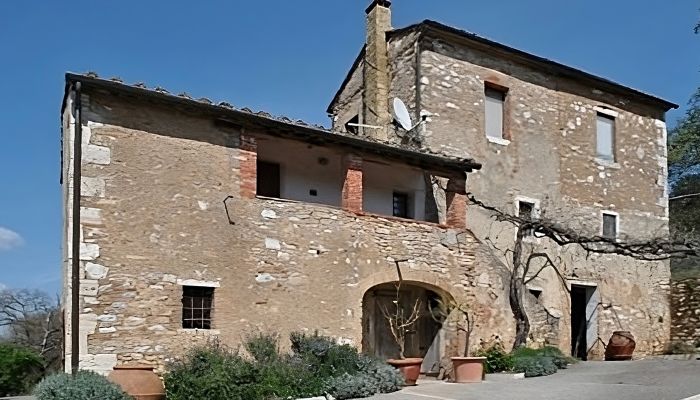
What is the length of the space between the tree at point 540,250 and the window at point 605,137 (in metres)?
2.39

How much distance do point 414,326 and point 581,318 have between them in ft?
20.5

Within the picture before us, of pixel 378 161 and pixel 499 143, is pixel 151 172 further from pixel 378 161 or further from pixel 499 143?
pixel 499 143

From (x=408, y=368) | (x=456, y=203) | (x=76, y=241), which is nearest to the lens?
(x=76, y=241)

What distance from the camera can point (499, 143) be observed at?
59.7 ft

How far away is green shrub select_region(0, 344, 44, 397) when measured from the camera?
14562 mm

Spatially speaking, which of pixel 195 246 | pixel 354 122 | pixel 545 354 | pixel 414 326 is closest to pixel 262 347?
pixel 195 246

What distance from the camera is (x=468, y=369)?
1375 centimetres

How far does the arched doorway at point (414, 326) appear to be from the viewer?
1524cm

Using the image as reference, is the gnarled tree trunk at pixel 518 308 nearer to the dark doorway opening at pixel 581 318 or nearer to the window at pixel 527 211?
the window at pixel 527 211

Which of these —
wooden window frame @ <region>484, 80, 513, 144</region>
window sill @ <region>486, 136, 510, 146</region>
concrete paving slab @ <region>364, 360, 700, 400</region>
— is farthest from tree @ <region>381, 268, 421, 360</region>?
wooden window frame @ <region>484, 80, 513, 144</region>

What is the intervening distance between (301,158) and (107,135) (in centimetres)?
474

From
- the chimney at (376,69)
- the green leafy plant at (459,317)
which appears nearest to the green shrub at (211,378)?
the green leafy plant at (459,317)

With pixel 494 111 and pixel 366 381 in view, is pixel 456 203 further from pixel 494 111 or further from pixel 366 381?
pixel 366 381

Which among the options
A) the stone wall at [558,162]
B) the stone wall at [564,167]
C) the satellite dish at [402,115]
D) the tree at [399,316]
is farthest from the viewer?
the stone wall at [564,167]
